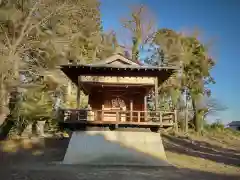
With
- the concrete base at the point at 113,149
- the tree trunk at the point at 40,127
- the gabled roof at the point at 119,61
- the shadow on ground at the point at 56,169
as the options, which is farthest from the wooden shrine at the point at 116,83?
the tree trunk at the point at 40,127

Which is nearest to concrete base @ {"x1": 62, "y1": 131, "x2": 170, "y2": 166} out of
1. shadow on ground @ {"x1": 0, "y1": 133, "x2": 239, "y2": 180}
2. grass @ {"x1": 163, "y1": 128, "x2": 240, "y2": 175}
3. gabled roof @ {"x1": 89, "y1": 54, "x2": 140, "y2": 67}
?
shadow on ground @ {"x1": 0, "y1": 133, "x2": 239, "y2": 180}

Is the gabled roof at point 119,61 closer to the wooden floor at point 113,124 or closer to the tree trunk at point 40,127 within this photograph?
the wooden floor at point 113,124

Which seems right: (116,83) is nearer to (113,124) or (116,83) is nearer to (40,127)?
(113,124)

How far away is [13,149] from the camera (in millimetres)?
24062

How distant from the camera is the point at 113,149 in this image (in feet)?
64.6

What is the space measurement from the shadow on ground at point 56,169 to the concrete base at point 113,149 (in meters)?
1.29

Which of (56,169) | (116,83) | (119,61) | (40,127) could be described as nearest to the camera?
(56,169)

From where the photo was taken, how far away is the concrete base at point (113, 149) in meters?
19.6

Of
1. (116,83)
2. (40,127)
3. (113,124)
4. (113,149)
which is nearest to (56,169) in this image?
(113,149)

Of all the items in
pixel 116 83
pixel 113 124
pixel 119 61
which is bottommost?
pixel 113 124

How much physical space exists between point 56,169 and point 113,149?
4.42 metres

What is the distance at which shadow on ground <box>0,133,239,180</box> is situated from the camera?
14.2 meters

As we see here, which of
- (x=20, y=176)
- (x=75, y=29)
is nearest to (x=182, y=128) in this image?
(x=75, y=29)

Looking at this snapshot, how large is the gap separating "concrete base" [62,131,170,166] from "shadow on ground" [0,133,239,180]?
1.29 m
